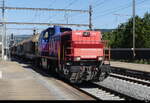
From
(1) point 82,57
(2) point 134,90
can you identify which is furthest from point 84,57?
(2) point 134,90

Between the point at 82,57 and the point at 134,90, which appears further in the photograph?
the point at 82,57

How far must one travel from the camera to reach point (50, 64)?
21078mm

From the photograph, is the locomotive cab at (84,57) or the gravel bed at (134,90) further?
the locomotive cab at (84,57)

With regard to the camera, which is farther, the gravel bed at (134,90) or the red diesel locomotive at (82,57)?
the red diesel locomotive at (82,57)

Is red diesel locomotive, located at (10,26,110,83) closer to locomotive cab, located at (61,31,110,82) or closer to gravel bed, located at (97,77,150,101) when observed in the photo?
locomotive cab, located at (61,31,110,82)

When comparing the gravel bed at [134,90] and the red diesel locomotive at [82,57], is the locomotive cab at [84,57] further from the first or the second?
the gravel bed at [134,90]

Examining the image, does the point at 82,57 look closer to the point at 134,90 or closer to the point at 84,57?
the point at 84,57

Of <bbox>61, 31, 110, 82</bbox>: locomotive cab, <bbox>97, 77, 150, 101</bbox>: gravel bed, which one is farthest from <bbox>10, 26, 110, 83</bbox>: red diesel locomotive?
<bbox>97, 77, 150, 101</bbox>: gravel bed

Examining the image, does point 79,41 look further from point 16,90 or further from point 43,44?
point 43,44

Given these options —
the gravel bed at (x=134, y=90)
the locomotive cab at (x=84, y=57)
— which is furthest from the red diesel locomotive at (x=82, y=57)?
the gravel bed at (x=134, y=90)

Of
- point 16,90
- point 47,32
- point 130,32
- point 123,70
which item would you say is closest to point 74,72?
point 16,90

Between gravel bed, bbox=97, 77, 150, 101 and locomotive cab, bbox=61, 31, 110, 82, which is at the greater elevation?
locomotive cab, bbox=61, 31, 110, 82

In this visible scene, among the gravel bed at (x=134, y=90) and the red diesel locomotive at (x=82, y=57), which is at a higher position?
the red diesel locomotive at (x=82, y=57)

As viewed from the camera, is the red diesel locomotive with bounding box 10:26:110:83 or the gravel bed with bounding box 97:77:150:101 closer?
the gravel bed with bounding box 97:77:150:101
